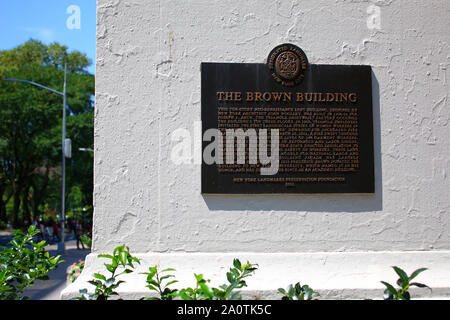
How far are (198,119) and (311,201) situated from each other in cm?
170

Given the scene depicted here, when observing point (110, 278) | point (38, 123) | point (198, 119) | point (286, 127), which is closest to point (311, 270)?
point (286, 127)

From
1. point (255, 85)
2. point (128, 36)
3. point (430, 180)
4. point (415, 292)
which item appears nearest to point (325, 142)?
point (255, 85)

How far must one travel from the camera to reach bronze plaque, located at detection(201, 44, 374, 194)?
5.12 meters

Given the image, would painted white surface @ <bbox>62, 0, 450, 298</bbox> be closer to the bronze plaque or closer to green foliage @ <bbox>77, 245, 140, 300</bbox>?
the bronze plaque

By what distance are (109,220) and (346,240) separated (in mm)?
2851

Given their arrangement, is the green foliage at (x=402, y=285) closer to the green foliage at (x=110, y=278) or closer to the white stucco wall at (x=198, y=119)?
the green foliage at (x=110, y=278)

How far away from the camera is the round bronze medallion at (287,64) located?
208 inches

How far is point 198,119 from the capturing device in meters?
5.17

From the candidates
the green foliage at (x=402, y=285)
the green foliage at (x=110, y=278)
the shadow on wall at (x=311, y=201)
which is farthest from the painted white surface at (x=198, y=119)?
the green foliage at (x=402, y=285)

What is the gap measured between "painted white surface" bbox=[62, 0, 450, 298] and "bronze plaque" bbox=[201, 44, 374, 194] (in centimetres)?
15

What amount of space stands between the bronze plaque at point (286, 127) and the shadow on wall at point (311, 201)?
0.31ft

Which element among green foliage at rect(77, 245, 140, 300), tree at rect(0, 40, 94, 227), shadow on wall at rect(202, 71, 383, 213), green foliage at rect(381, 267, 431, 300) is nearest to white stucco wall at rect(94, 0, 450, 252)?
shadow on wall at rect(202, 71, 383, 213)

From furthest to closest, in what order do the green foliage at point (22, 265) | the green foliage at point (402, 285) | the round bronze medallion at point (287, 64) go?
the round bronze medallion at point (287, 64) → the green foliage at point (22, 265) → the green foliage at point (402, 285)

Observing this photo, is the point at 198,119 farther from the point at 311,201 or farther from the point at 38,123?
the point at 38,123
